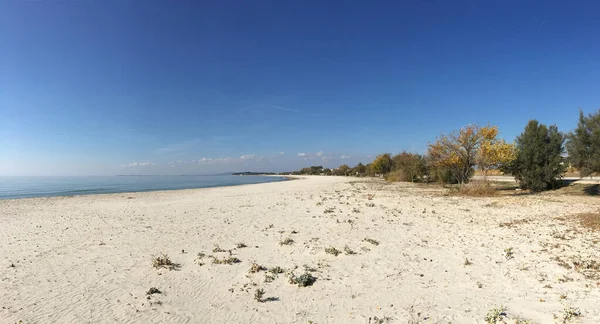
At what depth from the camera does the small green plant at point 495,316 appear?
4.37 metres

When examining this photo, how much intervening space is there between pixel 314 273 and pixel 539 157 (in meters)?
23.6

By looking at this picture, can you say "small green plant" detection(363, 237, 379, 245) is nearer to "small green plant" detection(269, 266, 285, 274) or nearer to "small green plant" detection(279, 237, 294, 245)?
"small green plant" detection(279, 237, 294, 245)

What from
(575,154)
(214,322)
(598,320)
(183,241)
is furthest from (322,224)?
(575,154)

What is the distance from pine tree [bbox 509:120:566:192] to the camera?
21.4 metres

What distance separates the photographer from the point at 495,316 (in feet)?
14.6

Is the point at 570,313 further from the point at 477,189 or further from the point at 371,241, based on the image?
the point at 477,189

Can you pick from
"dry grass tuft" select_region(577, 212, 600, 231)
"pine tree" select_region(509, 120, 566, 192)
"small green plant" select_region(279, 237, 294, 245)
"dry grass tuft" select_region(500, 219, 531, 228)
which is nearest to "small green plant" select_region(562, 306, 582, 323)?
"small green plant" select_region(279, 237, 294, 245)

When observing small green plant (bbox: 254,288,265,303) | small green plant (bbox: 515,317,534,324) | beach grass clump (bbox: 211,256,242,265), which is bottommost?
small green plant (bbox: 515,317,534,324)

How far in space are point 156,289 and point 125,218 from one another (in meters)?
10.6

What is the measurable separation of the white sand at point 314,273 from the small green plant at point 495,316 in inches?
6.1

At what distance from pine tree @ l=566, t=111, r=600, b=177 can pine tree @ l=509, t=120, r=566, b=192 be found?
61.2 inches

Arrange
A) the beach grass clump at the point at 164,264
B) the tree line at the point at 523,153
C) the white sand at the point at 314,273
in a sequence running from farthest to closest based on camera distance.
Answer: the tree line at the point at 523,153, the beach grass clump at the point at 164,264, the white sand at the point at 314,273

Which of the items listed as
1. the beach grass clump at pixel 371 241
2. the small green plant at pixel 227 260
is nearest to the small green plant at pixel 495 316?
the beach grass clump at pixel 371 241

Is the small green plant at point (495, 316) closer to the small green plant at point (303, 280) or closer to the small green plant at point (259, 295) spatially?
the small green plant at point (303, 280)
